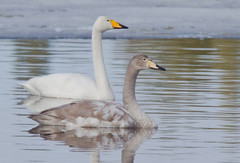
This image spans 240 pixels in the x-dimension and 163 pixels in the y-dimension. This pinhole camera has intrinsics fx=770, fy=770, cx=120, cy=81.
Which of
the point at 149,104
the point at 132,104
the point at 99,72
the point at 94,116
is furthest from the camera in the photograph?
the point at 99,72

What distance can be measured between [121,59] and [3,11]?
9.44 m

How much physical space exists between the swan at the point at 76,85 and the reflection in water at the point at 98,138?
7.89 feet

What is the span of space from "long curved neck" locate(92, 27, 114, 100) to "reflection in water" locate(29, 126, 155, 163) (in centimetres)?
228

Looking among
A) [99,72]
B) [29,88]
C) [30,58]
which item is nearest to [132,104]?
[99,72]

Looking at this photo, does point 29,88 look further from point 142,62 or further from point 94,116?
point 94,116

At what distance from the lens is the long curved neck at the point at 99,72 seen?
10.7m

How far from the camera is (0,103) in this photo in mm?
9766

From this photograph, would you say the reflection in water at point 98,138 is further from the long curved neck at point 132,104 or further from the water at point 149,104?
the long curved neck at point 132,104

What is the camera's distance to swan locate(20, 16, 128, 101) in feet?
35.8

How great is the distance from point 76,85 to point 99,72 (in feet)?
1.35

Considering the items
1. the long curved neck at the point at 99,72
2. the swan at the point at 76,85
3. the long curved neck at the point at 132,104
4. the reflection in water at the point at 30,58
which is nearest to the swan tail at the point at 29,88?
the swan at the point at 76,85

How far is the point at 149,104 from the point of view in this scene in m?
9.77

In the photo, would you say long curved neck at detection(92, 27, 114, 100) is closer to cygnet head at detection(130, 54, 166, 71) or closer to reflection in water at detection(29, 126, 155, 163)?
cygnet head at detection(130, 54, 166, 71)

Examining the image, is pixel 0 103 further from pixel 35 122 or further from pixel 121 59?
pixel 121 59
